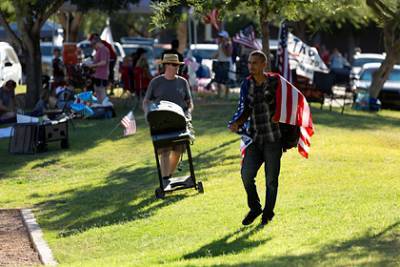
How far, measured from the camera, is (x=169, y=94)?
1158 centimetres

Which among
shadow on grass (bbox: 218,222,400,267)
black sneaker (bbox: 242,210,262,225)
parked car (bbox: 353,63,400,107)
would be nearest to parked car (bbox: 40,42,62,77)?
parked car (bbox: 353,63,400,107)

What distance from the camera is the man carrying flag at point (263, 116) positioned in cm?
884

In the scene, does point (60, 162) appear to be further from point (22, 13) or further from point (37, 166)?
point (22, 13)

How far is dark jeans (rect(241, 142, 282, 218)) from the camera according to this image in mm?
8914

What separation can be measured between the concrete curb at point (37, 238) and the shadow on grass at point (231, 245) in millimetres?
1463

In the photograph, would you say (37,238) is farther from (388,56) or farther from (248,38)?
(388,56)

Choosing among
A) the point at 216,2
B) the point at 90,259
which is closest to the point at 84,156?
the point at 216,2

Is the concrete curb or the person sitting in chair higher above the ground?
the person sitting in chair

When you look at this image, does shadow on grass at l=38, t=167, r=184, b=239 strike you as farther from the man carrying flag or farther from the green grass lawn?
the man carrying flag

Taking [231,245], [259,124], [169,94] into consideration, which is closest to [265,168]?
[259,124]

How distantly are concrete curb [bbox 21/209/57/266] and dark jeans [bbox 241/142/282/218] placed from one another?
2.00 m

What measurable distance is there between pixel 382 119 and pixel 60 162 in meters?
9.24

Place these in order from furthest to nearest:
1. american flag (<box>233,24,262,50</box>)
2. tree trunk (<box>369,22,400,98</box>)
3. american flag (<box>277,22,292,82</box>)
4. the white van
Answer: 1. the white van
2. tree trunk (<box>369,22,400,98</box>)
3. american flag (<box>233,24,262,50</box>)
4. american flag (<box>277,22,292,82</box>)

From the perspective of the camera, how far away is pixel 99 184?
530 inches
